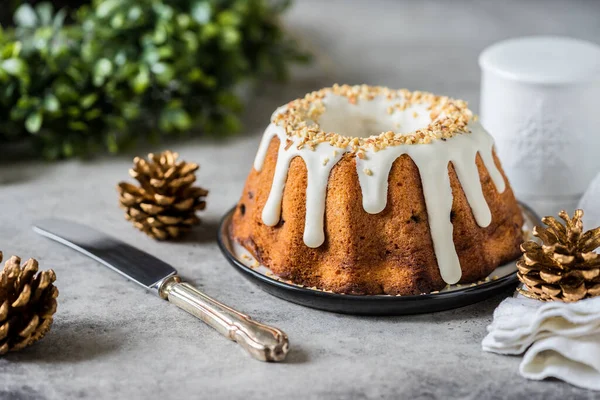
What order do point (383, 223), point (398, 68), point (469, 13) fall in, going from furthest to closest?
point (469, 13) → point (398, 68) → point (383, 223)

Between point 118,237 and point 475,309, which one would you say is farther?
point 118,237

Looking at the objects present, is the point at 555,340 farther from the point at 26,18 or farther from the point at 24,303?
the point at 26,18

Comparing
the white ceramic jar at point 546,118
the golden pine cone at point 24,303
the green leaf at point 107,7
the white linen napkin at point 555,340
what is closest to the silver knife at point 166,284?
the golden pine cone at point 24,303

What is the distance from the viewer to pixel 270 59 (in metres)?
2.83

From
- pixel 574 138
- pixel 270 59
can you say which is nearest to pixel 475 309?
pixel 574 138

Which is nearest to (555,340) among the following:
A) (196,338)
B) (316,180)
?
(316,180)

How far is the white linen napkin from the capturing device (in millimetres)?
1266

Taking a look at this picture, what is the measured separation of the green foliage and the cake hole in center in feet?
2.60

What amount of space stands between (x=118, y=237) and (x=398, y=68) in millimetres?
1619

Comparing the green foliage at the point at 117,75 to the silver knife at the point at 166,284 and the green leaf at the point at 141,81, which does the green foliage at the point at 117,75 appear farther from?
the silver knife at the point at 166,284

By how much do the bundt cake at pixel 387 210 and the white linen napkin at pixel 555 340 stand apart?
172 millimetres

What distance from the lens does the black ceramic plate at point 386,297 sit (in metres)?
1.43

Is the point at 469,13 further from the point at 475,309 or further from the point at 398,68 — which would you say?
the point at 475,309

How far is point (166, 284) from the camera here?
1552 mm
